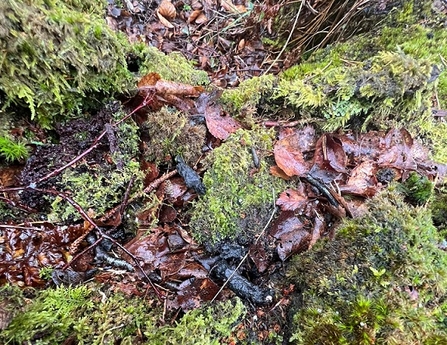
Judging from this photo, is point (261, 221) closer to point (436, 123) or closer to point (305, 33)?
point (436, 123)

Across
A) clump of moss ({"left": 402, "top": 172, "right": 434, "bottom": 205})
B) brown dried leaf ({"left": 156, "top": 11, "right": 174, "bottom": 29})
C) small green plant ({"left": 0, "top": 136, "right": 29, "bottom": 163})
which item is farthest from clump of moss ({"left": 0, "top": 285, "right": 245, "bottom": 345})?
brown dried leaf ({"left": 156, "top": 11, "right": 174, "bottom": 29})

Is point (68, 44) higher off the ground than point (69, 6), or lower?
lower

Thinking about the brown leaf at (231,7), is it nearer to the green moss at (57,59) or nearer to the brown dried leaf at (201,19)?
the brown dried leaf at (201,19)

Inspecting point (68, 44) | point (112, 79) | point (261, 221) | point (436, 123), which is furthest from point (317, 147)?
point (68, 44)

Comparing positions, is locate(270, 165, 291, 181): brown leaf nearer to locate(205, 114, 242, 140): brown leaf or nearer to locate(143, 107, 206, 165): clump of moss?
locate(205, 114, 242, 140): brown leaf

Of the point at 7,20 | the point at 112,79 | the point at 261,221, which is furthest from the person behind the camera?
the point at 112,79

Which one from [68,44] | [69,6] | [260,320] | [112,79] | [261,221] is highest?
[69,6]

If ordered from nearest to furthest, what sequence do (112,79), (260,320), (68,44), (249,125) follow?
(260,320)
(68,44)
(112,79)
(249,125)
